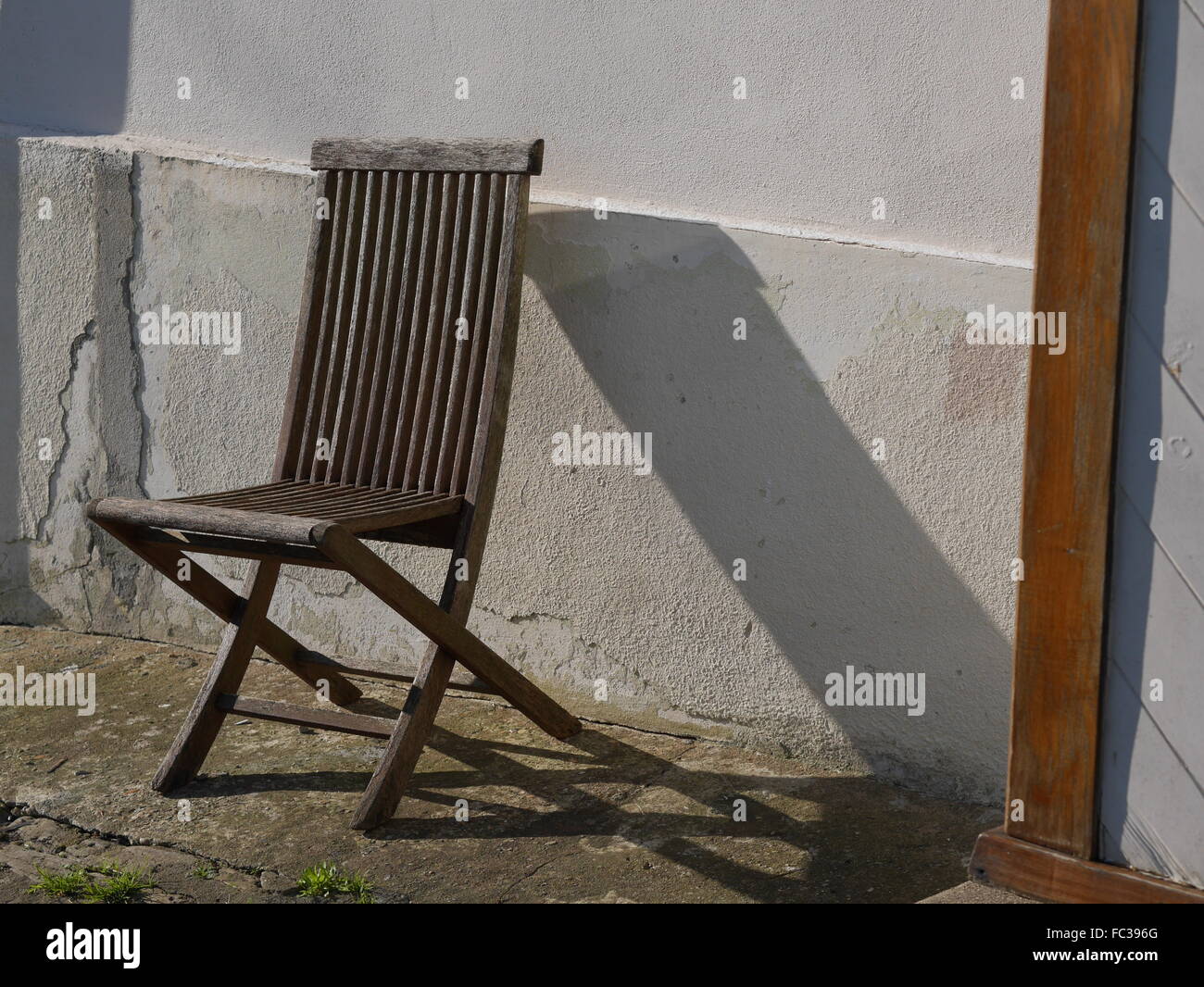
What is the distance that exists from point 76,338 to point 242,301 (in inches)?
25.0

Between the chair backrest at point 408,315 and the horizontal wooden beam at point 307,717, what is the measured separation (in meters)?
0.57

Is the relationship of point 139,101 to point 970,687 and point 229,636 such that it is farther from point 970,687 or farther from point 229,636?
point 970,687

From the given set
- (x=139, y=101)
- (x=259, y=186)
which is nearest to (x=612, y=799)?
(x=259, y=186)

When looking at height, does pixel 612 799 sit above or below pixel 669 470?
below

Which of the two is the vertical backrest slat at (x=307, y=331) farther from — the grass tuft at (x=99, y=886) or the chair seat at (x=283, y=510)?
the grass tuft at (x=99, y=886)

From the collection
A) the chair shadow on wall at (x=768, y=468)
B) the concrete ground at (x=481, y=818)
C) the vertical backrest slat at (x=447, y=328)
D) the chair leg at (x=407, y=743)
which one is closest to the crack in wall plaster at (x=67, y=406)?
the concrete ground at (x=481, y=818)

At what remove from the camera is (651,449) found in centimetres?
346

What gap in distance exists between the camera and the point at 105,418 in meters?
4.23

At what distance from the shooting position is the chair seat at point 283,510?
2791 millimetres

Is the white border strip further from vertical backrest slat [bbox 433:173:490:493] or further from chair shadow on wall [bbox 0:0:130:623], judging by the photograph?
chair shadow on wall [bbox 0:0:130:623]

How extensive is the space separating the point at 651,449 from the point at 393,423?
0.65 metres

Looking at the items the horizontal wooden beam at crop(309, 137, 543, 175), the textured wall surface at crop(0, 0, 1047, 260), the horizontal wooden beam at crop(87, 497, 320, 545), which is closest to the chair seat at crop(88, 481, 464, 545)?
the horizontal wooden beam at crop(87, 497, 320, 545)
